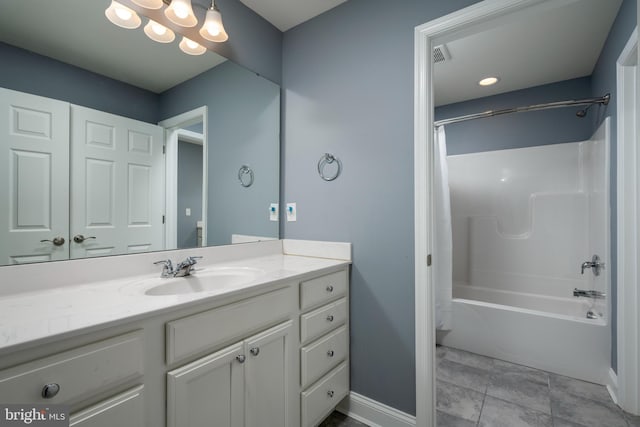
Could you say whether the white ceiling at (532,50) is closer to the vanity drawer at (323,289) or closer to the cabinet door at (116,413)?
the vanity drawer at (323,289)

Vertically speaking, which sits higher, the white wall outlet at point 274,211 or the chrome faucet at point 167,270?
the white wall outlet at point 274,211

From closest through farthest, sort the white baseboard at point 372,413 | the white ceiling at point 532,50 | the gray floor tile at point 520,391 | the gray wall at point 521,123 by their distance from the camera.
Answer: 1. the white baseboard at point 372,413
2. the gray floor tile at point 520,391
3. the white ceiling at point 532,50
4. the gray wall at point 521,123

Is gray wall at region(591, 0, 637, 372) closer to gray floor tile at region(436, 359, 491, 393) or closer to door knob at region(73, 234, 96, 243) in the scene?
gray floor tile at region(436, 359, 491, 393)

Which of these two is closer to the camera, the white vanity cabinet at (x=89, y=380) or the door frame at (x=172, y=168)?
the white vanity cabinet at (x=89, y=380)

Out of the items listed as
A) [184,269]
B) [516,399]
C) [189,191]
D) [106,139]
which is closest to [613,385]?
[516,399]

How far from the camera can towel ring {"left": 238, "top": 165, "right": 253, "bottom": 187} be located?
180cm

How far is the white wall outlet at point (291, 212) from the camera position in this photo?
188 cm

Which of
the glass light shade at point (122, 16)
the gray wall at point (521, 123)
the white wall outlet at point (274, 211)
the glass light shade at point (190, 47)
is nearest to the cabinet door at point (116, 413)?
the white wall outlet at point (274, 211)

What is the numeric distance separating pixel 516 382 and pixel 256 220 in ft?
6.76

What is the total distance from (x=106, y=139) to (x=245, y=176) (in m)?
0.77

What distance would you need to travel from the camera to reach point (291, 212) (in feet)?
6.24

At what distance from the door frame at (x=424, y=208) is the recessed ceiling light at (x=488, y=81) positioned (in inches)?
61.0

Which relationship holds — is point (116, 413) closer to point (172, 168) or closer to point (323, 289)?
point (323, 289)

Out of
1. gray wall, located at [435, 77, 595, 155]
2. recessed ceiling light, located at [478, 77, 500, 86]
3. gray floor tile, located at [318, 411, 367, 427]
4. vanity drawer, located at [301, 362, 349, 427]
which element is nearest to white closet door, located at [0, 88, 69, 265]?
vanity drawer, located at [301, 362, 349, 427]
